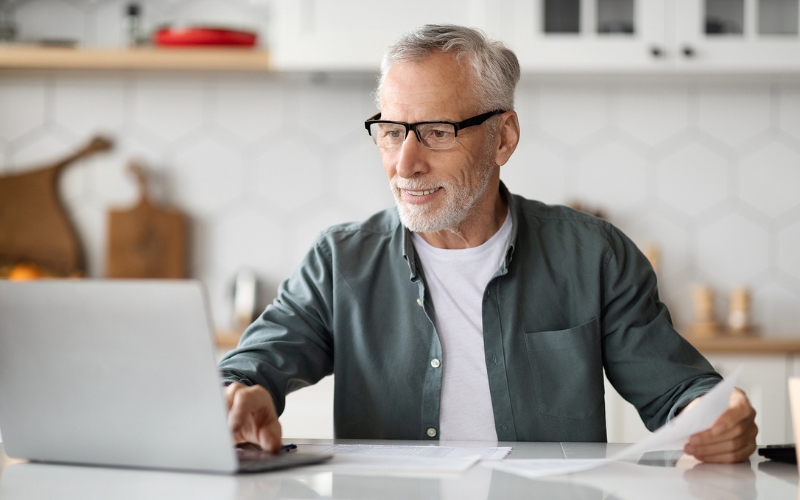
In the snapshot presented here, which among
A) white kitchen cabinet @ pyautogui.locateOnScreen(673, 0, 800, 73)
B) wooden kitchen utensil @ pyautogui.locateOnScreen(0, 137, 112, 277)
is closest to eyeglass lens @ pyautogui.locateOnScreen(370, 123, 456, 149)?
white kitchen cabinet @ pyautogui.locateOnScreen(673, 0, 800, 73)

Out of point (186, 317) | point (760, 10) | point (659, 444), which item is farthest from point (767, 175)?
point (186, 317)

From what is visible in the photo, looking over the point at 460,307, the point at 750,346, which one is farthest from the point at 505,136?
the point at 750,346

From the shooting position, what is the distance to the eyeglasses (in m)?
1.52

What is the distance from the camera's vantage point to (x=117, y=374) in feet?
2.94

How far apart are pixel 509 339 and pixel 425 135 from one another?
0.40 metres

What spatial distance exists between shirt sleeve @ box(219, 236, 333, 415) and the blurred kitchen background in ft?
3.54

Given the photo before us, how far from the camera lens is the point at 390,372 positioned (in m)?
1.50

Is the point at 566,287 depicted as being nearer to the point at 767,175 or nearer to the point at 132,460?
the point at 132,460

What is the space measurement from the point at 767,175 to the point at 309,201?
152cm

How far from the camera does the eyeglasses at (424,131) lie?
152cm

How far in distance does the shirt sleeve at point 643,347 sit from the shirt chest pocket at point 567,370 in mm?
39

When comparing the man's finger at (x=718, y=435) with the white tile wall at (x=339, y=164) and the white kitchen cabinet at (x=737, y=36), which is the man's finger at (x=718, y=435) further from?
the white tile wall at (x=339, y=164)

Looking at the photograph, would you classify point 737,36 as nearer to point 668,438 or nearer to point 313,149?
point 313,149

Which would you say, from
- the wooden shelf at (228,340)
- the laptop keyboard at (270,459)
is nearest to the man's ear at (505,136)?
the laptop keyboard at (270,459)
